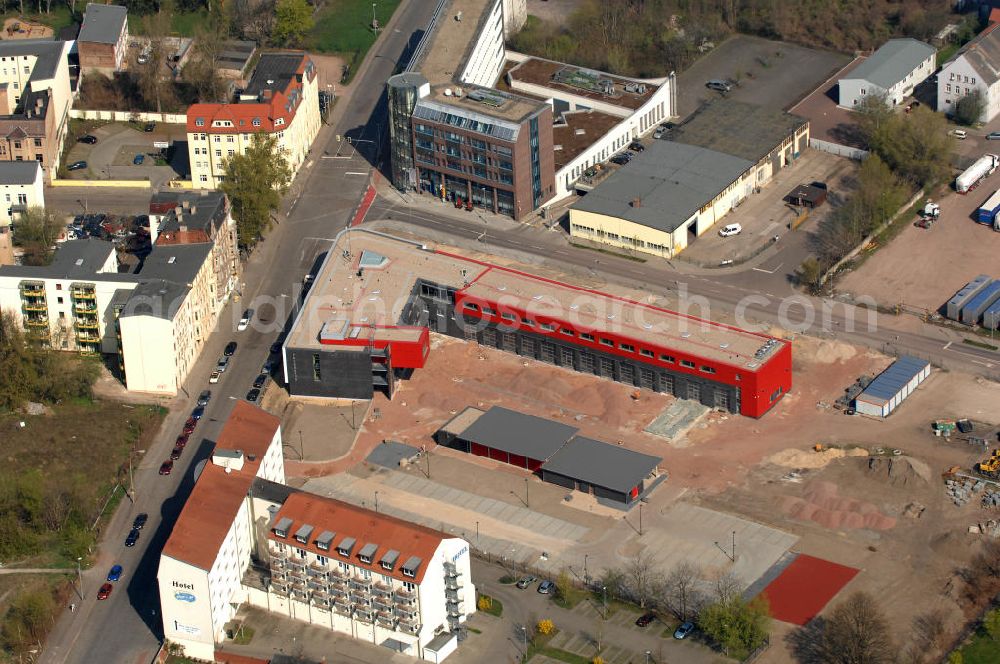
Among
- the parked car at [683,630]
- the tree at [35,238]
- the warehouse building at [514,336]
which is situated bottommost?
the parked car at [683,630]

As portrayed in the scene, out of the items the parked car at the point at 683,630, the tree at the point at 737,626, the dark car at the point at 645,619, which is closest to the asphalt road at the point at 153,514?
the dark car at the point at 645,619

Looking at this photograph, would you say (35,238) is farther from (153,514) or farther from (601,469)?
(601,469)

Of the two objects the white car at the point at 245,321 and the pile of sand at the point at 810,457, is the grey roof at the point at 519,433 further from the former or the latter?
the white car at the point at 245,321

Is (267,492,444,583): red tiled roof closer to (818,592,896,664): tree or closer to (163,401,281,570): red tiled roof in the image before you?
(163,401,281,570): red tiled roof

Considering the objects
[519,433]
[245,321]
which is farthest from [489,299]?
[245,321]

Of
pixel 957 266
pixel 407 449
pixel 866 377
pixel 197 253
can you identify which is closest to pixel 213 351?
pixel 197 253

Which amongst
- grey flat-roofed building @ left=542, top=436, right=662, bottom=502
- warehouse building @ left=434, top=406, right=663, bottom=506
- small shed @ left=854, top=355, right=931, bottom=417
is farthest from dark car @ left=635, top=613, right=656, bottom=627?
small shed @ left=854, top=355, right=931, bottom=417
